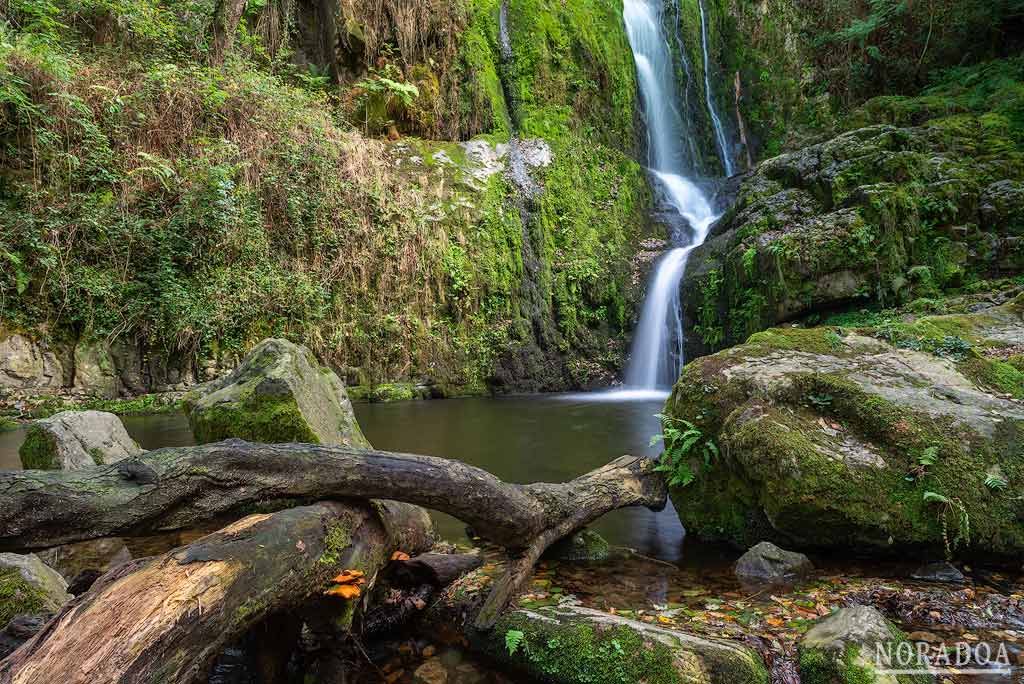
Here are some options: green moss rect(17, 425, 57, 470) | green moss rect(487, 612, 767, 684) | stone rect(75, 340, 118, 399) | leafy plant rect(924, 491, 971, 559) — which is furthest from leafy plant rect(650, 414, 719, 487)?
stone rect(75, 340, 118, 399)

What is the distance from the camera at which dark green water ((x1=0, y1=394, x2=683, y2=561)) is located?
4.39 m

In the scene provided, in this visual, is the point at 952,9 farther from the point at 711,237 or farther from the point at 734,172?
the point at 711,237

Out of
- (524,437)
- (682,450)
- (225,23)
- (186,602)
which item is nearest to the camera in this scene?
(186,602)

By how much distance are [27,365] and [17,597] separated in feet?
26.4

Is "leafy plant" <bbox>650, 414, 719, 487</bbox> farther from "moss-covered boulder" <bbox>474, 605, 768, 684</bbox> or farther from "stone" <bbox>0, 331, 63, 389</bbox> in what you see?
"stone" <bbox>0, 331, 63, 389</bbox>

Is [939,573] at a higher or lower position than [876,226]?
lower

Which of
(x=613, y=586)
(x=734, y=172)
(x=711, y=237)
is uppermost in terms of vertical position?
(x=734, y=172)

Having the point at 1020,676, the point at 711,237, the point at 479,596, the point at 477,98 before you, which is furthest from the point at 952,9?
the point at 479,596

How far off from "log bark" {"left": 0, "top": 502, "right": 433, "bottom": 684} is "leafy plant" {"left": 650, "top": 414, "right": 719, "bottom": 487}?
8.25 feet

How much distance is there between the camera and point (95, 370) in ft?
30.3

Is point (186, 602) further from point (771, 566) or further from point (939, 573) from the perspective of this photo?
point (939, 573)

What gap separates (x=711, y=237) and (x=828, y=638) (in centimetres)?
1187

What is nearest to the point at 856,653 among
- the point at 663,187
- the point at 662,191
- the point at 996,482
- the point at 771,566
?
the point at 771,566

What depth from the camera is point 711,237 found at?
12984mm
